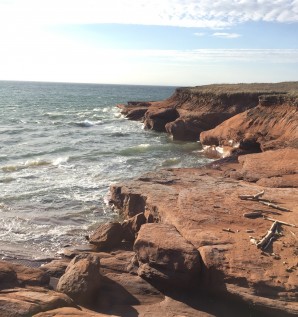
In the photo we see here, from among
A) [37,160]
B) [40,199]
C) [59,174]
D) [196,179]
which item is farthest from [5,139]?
[196,179]

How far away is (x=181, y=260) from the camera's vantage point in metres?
8.77

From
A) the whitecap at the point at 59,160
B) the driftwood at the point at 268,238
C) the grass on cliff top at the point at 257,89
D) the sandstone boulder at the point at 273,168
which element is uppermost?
the grass on cliff top at the point at 257,89

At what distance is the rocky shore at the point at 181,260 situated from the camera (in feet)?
26.2

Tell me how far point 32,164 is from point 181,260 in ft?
52.1

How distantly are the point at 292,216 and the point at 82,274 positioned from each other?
5.69 m

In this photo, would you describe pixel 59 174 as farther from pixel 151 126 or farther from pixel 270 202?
pixel 151 126

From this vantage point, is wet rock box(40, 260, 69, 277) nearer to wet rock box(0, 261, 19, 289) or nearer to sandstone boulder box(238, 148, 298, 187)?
wet rock box(0, 261, 19, 289)

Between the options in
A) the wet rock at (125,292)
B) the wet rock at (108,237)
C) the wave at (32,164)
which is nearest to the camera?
the wet rock at (125,292)

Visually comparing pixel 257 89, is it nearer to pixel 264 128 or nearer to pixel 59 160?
pixel 264 128

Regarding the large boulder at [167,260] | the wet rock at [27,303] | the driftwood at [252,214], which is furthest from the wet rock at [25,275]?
the driftwood at [252,214]

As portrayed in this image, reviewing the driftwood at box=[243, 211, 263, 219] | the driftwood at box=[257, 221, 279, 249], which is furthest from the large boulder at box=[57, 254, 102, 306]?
the driftwood at box=[243, 211, 263, 219]

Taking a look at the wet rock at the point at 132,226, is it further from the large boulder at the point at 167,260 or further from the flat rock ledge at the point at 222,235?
the large boulder at the point at 167,260

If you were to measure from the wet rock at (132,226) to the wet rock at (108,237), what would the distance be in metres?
0.20

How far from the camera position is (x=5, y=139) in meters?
32.1
